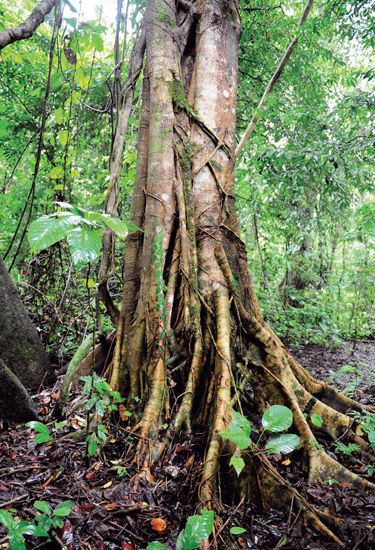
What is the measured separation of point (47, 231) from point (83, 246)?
12cm


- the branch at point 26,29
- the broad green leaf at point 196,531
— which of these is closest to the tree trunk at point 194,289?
the broad green leaf at point 196,531

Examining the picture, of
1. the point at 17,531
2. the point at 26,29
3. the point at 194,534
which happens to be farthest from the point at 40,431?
the point at 26,29

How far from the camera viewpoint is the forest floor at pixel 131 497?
144 centimetres

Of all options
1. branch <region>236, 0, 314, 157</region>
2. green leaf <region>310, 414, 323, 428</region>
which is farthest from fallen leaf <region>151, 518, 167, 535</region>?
branch <region>236, 0, 314, 157</region>

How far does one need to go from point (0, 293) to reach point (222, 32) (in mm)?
3145

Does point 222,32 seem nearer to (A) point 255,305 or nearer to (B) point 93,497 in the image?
(A) point 255,305

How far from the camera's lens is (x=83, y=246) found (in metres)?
1.08

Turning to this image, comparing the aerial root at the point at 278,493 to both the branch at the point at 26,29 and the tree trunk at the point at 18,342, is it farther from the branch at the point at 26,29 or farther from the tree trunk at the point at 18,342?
the branch at the point at 26,29

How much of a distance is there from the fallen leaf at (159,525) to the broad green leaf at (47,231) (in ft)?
4.48

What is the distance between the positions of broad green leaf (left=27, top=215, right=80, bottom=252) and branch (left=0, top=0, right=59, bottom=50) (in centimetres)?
155

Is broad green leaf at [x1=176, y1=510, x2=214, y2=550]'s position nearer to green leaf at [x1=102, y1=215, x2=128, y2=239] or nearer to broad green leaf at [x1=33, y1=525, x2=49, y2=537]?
broad green leaf at [x1=33, y1=525, x2=49, y2=537]

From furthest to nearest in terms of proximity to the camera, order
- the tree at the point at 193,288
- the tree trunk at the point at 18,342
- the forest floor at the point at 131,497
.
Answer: the tree trunk at the point at 18,342
the tree at the point at 193,288
the forest floor at the point at 131,497

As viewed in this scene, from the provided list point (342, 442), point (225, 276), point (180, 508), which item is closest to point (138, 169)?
point (225, 276)

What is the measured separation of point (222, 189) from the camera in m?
2.74
